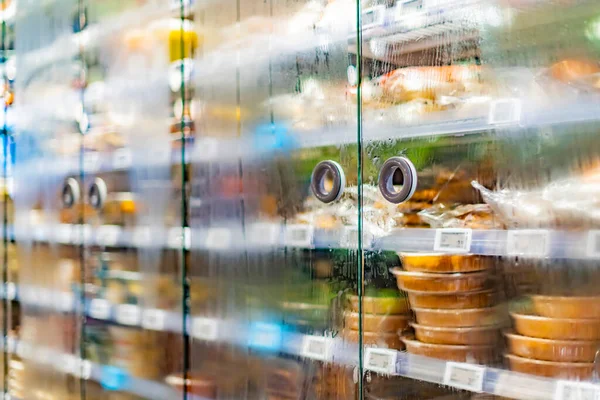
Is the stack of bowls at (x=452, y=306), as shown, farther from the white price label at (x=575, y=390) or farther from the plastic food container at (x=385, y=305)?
the white price label at (x=575, y=390)

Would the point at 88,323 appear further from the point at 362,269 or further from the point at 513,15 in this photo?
the point at 513,15

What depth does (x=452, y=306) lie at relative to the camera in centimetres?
146

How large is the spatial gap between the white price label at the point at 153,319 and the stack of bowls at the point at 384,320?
0.81 metres

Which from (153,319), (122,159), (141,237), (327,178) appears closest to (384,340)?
(327,178)

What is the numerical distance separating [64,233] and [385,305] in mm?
1498

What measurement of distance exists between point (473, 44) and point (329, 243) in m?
0.55

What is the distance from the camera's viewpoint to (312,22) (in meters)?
1.72

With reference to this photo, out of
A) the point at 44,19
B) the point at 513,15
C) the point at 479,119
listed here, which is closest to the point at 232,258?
the point at 479,119

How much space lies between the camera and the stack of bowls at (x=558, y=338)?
126 centimetres

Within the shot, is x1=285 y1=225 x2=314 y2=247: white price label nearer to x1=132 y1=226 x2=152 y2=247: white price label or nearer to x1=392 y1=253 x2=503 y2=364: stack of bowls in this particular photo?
x1=392 y1=253 x2=503 y2=364: stack of bowls

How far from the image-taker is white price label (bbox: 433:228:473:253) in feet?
4.54

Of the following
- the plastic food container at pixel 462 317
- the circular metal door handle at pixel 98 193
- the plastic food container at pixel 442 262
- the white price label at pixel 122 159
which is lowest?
the plastic food container at pixel 462 317

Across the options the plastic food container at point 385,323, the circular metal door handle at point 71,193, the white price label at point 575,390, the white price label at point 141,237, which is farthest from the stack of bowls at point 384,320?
the circular metal door handle at point 71,193

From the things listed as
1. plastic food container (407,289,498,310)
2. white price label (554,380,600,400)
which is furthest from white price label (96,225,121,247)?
white price label (554,380,600,400)
